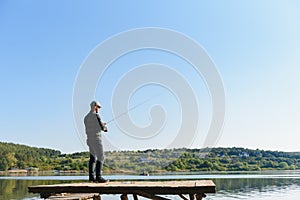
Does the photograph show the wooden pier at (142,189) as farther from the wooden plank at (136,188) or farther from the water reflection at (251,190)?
the water reflection at (251,190)

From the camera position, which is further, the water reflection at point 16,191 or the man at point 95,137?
the water reflection at point 16,191

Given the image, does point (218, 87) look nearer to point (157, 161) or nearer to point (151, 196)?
point (157, 161)

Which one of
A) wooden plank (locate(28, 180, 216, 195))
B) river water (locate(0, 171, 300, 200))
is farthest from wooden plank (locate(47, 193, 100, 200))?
river water (locate(0, 171, 300, 200))

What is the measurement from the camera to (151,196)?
28.8 feet

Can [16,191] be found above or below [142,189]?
below

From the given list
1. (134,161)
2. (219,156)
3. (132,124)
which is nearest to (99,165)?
(132,124)

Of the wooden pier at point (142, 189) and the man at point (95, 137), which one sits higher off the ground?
the man at point (95, 137)

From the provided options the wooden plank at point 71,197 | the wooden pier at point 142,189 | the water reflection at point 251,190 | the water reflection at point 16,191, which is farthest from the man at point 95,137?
the water reflection at point 16,191

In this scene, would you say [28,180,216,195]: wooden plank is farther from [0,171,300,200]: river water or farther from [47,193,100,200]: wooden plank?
[0,171,300,200]: river water

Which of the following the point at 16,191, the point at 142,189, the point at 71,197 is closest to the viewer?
the point at 142,189

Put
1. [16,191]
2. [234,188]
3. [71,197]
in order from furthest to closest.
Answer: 1. [234,188]
2. [16,191]
3. [71,197]

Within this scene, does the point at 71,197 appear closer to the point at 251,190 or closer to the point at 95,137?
the point at 95,137

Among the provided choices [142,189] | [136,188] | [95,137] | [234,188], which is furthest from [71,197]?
[234,188]

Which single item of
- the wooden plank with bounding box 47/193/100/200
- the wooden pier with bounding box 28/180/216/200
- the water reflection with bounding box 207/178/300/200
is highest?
the wooden pier with bounding box 28/180/216/200
